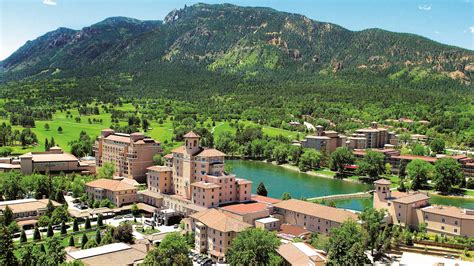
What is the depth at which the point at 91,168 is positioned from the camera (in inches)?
2172

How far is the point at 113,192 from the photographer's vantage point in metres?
41.3

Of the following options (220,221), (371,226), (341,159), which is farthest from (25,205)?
(341,159)

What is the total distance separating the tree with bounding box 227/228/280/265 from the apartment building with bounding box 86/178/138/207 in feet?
56.2

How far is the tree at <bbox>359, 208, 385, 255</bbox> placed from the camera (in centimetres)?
2991

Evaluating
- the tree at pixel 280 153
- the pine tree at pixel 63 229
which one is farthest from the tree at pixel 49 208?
the tree at pixel 280 153

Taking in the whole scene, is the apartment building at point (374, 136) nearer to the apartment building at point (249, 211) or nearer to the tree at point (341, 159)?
the tree at point (341, 159)

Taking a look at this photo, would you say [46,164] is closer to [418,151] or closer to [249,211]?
[249,211]

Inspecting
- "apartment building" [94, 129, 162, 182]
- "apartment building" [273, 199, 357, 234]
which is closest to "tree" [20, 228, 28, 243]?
"apartment building" [273, 199, 357, 234]

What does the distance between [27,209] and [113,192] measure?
7088 mm

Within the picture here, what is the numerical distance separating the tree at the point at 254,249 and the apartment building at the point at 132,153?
27653mm

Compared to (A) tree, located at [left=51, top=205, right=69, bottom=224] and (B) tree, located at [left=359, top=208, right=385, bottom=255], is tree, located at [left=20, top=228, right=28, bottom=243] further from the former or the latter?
(B) tree, located at [left=359, top=208, right=385, bottom=255]

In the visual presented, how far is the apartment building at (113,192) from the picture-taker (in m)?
41.2

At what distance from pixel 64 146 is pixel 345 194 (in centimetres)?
4233

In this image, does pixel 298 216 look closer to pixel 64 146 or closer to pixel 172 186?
pixel 172 186
